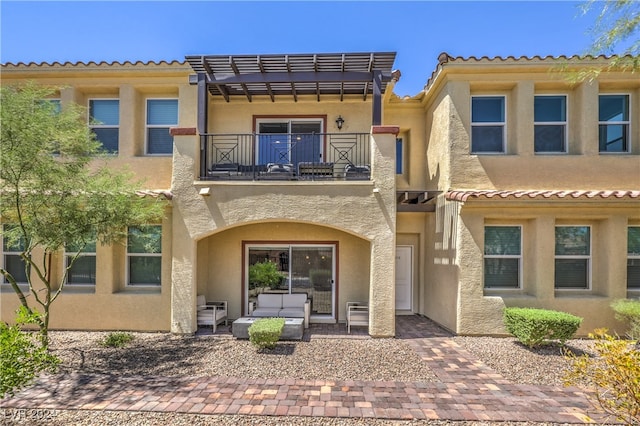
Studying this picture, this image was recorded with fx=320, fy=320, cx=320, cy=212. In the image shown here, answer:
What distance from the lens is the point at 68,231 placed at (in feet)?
24.3

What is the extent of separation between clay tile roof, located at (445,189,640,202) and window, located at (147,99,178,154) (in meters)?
9.58

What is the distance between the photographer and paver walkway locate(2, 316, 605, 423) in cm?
548

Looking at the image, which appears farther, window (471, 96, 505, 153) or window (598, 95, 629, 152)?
window (471, 96, 505, 153)

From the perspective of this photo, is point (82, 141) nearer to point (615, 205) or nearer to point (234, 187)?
point (234, 187)

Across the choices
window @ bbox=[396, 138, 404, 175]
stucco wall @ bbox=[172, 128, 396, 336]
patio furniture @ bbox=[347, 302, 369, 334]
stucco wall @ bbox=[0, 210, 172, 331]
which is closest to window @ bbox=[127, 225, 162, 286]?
stucco wall @ bbox=[0, 210, 172, 331]

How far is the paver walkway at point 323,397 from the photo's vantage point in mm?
5480

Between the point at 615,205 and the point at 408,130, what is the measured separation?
6765mm

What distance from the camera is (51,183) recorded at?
726cm

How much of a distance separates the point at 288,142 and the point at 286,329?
623 centimetres

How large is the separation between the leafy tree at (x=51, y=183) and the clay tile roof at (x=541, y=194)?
29.1 feet

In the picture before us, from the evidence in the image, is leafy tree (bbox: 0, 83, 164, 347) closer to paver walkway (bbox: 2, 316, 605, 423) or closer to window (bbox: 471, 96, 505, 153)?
paver walkway (bbox: 2, 316, 605, 423)

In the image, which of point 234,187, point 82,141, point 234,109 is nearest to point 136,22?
point 234,109

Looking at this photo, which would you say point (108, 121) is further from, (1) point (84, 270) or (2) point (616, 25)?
(2) point (616, 25)

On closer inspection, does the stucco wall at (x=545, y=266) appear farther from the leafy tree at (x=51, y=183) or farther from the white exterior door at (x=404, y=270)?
the leafy tree at (x=51, y=183)
